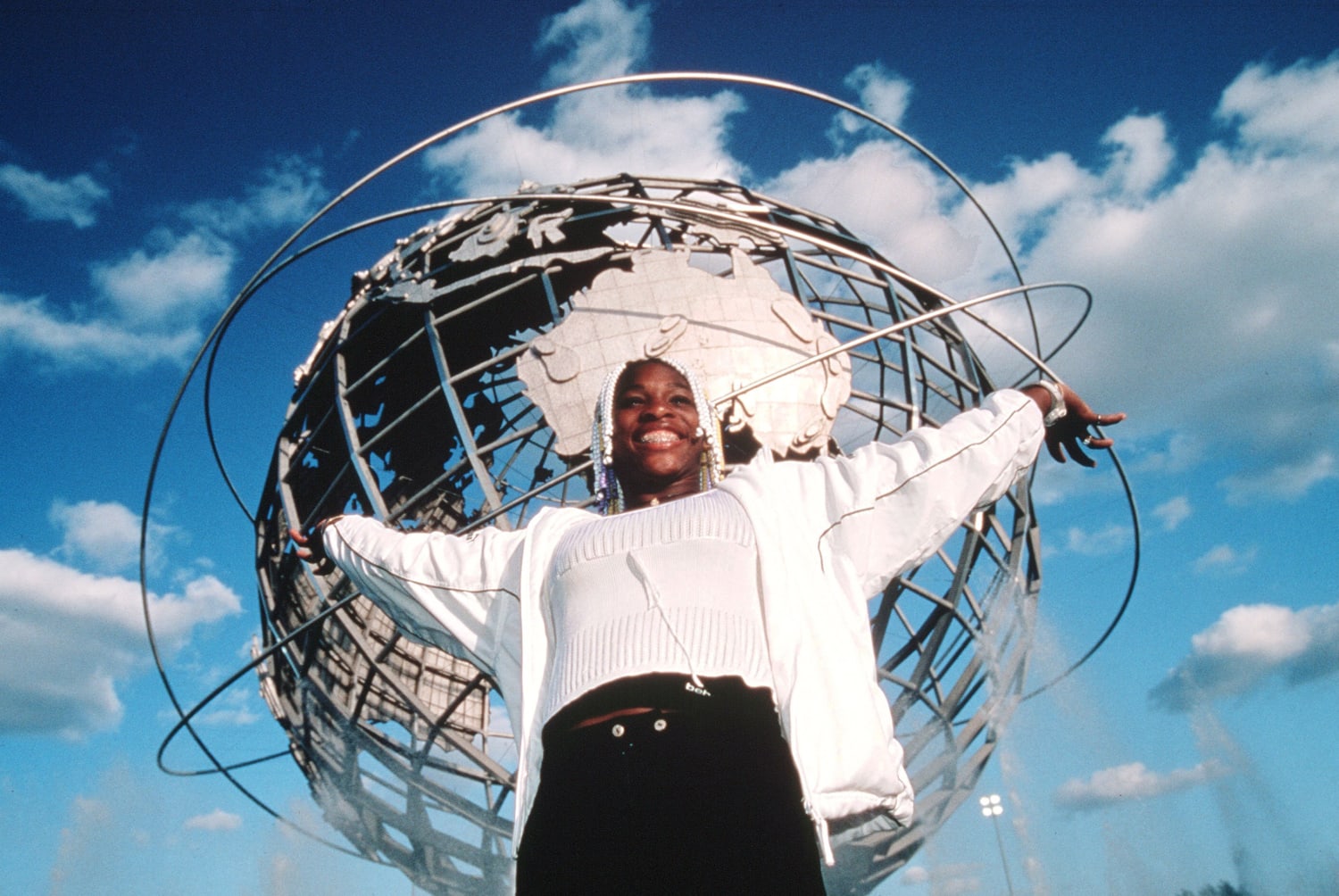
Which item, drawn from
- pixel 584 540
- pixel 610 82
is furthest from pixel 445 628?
pixel 610 82

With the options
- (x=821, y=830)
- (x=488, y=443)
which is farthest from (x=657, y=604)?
(x=488, y=443)

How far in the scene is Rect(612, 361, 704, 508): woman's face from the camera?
201cm

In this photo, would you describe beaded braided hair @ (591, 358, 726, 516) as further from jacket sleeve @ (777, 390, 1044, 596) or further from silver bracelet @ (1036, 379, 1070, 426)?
silver bracelet @ (1036, 379, 1070, 426)

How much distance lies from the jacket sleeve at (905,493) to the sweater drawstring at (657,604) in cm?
34

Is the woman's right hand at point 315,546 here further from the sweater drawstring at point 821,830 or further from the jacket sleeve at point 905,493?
the sweater drawstring at point 821,830

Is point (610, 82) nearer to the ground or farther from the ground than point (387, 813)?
farther from the ground

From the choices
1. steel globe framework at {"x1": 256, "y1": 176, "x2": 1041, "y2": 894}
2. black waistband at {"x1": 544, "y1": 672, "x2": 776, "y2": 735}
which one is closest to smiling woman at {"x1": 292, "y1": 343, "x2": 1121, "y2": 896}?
black waistband at {"x1": 544, "y1": 672, "x2": 776, "y2": 735}

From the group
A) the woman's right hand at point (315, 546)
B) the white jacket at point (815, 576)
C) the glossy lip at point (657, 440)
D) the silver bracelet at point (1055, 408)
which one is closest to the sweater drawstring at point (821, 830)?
the white jacket at point (815, 576)

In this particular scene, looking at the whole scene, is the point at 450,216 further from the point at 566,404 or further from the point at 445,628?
the point at 445,628

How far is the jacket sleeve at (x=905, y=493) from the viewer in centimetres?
171

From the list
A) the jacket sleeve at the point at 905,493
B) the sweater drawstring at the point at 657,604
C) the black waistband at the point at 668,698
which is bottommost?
the black waistband at the point at 668,698

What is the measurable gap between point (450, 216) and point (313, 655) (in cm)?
268

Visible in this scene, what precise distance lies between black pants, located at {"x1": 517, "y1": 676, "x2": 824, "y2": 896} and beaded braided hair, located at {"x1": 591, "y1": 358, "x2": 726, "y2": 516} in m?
0.74

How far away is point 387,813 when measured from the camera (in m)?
5.01
